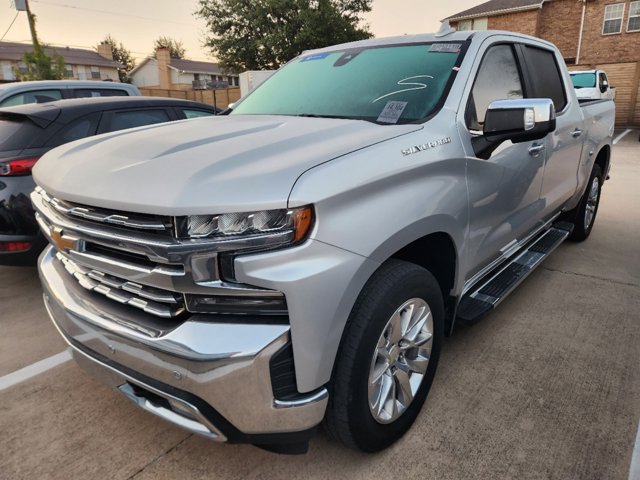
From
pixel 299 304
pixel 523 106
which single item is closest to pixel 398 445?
pixel 299 304

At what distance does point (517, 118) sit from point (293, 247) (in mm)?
1400

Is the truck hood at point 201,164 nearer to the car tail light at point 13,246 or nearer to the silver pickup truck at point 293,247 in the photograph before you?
the silver pickup truck at point 293,247

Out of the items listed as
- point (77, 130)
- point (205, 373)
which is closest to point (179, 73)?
point (77, 130)

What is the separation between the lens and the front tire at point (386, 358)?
6.05ft

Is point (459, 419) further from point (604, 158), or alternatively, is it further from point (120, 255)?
point (604, 158)

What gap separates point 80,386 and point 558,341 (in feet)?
9.80

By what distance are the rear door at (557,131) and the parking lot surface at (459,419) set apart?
0.92m

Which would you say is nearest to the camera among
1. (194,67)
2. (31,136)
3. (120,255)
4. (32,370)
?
(120,255)

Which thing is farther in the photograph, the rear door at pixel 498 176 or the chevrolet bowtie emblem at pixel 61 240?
the rear door at pixel 498 176

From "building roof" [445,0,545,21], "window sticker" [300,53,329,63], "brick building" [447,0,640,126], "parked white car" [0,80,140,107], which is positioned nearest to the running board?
"window sticker" [300,53,329,63]

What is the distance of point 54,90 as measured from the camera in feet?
21.7

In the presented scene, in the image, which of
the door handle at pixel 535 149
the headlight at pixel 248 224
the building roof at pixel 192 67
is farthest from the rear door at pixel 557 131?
the building roof at pixel 192 67

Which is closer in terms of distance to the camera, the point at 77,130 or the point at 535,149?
the point at 535,149

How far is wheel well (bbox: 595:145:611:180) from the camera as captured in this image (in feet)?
16.9
